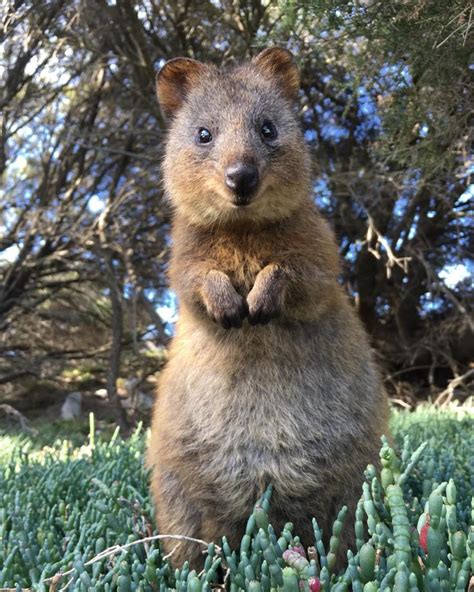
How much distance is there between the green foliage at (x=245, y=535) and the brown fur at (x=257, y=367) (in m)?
0.10

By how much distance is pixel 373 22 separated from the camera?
3.03m

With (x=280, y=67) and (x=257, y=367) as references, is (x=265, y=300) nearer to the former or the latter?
(x=257, y=367)

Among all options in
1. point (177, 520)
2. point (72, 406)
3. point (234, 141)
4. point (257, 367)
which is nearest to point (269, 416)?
point (257, 367)

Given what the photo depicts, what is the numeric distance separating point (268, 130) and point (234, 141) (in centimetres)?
19

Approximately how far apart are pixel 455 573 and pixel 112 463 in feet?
6.52

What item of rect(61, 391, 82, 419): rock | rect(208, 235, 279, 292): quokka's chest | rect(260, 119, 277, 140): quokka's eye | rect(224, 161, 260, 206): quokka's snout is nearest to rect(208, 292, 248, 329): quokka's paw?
rect(208, 235, 279, 292): quokka's chest

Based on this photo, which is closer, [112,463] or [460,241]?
[112,463]

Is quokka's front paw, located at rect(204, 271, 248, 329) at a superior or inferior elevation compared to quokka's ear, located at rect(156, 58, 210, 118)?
inferior

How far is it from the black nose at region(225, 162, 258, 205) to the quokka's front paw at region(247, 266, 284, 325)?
0.92 feet

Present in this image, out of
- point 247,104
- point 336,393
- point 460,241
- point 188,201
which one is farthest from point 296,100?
point 460,241

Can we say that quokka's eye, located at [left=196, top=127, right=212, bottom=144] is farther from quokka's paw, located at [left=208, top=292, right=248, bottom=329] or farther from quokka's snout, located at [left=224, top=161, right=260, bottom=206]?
quokka's paw, located at [left=208, top=292, right=248, bottom=329]

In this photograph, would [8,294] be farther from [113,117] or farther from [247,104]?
[247,104]

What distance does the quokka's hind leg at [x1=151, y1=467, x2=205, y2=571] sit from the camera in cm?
196

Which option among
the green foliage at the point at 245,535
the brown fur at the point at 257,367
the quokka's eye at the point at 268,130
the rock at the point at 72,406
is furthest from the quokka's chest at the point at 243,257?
the rock at the point at 72,406
